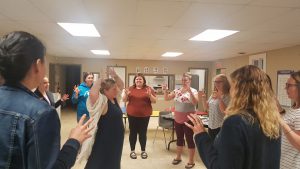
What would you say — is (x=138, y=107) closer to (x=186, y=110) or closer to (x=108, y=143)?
(x=186, y=110)

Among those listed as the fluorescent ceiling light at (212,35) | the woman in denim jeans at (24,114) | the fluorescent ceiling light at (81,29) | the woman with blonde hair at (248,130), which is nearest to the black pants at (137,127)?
the fluorescent ceiling light at (81,29)

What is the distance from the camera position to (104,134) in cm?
195

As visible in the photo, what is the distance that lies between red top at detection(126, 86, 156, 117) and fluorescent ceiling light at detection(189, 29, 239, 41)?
1.36 m

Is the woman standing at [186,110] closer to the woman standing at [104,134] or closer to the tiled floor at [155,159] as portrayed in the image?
the tiled floor at [155,159]

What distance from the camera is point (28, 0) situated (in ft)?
8.14

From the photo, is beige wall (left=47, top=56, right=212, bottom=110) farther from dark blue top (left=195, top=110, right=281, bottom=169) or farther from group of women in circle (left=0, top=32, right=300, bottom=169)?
dark blue top (left=195, top=110, right=281, bottom=169)

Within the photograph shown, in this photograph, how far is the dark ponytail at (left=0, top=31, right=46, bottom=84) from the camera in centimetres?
80

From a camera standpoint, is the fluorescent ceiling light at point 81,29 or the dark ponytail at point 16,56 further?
the fluorescent ceiling light at point 81,29

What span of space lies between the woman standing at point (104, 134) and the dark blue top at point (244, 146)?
1.03 metres

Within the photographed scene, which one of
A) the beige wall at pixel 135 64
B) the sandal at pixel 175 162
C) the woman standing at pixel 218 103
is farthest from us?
the beige wall at pixel 135 64

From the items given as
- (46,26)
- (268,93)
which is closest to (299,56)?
(268,93)

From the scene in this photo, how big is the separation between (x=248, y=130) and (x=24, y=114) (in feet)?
3.06

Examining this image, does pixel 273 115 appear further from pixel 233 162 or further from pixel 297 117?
pixel 297 117

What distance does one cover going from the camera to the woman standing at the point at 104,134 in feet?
6.19
